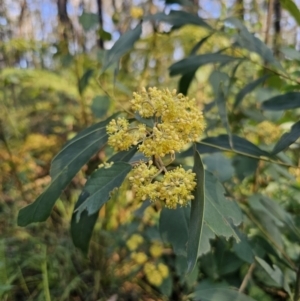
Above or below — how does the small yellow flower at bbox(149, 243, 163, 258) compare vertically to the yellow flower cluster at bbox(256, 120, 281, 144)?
below

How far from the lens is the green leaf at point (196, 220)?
514 mm

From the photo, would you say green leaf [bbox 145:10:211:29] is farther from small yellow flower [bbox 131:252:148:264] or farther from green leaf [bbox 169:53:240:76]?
small yellow flower [bbox 131:252:148:264]

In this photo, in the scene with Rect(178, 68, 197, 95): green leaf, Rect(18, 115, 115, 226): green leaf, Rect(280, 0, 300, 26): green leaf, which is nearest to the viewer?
Rect(18, 115, 115, 226): green leaf

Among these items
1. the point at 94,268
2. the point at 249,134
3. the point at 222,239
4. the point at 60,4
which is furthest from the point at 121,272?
the point at 60,4

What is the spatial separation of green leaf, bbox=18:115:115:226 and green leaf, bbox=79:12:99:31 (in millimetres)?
575

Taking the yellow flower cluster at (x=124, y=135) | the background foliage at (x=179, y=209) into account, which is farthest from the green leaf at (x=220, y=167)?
the yellow flower cluster at (x=124, y=135)

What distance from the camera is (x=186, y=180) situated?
1.87ft

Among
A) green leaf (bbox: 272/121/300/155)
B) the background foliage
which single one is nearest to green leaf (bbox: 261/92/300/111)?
the background foliage

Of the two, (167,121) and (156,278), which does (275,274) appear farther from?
(167,121)

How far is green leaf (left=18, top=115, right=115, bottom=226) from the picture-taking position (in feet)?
2.25

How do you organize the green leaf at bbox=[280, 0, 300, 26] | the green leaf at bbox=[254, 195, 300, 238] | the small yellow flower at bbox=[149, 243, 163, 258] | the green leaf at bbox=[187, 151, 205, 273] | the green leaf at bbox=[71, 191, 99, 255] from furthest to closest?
the small yellow flower at bbox=[149, 243, 163, 258]
the green leaf at bbox=[254, 195, 300, 238]
the green leaf at bbox=[280, 0, 300, 26]
the green leaf at bbox=[71, 191, 99, 255]
the green leaf at bbox=[187, 151, 205, 273]

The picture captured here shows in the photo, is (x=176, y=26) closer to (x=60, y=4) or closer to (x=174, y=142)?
(x=174, y=142)

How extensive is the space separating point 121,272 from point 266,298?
1.88ft

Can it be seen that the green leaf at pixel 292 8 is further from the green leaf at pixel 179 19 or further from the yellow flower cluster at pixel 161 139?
the yellow flower cluster at pixel 161 139
